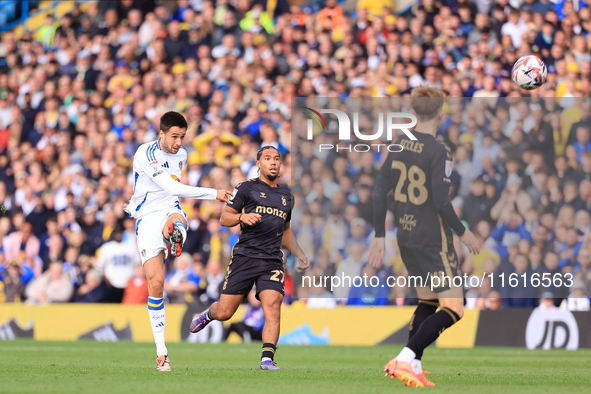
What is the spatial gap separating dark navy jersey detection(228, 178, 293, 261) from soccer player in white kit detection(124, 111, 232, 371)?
1.33ft

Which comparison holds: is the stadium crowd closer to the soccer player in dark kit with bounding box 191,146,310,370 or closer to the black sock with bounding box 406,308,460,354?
the soccer player in dark kit with bounding box 191,146,310,370

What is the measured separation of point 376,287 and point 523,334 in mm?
2553

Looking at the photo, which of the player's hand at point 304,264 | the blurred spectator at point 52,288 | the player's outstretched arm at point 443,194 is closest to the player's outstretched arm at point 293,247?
the player's hand at point 304,264

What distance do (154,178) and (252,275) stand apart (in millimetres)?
1352

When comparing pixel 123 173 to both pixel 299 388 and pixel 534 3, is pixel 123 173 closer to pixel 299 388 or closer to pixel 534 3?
pixel 534 3

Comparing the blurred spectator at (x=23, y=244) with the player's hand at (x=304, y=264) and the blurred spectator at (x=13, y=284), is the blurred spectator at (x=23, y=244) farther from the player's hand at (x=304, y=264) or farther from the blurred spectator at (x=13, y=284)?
the player's hand at (x=304, y=264)

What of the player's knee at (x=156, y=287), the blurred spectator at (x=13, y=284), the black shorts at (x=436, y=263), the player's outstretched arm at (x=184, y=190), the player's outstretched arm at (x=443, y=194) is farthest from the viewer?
the blurred spectator at (x=13, y=284)

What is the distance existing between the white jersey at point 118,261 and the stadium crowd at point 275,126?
32 mm

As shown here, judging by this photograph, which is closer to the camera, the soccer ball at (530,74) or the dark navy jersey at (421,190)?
the dark navy jersey at (421,190)

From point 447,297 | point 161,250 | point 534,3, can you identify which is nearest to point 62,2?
point 534,3

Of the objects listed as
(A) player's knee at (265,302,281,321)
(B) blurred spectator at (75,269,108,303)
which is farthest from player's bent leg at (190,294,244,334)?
(B) blurred spectator at (75,269,108,303)

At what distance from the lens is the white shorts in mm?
8164

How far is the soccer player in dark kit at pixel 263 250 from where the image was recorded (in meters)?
8.21

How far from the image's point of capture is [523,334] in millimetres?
13109
